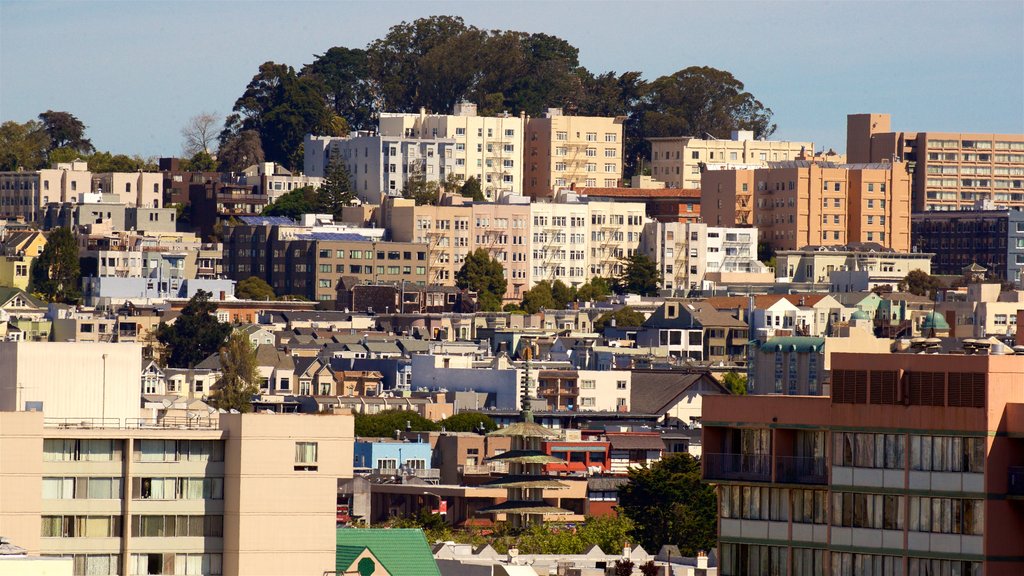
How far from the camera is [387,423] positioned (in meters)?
121

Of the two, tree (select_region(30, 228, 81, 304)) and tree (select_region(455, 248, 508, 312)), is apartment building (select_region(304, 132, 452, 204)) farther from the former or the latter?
tree (select_region(30, 228, 81, 304))

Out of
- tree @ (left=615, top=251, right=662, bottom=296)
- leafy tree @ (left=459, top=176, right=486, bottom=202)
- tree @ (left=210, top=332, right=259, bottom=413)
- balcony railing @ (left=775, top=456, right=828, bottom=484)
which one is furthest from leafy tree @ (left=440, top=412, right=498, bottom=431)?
balcony railing @ (left=775, top=456, right=828, bottom=484)


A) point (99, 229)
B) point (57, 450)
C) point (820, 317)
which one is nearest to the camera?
point (57, 450)

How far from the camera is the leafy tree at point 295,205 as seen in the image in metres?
171

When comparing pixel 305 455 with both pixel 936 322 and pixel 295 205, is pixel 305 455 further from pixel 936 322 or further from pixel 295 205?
pixel 295 205

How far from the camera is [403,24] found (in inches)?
7677

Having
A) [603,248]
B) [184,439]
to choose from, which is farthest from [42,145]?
[184,439]

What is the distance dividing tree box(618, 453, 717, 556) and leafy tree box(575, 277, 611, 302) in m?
64.6

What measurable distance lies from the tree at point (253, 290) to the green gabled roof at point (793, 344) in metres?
34.2

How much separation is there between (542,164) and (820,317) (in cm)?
3565

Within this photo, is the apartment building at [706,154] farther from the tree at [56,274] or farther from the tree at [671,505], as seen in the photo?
the tree at [671,505]

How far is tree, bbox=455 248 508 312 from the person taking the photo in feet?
533

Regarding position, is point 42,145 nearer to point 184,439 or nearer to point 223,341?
point 223,341

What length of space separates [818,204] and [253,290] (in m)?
36.2
